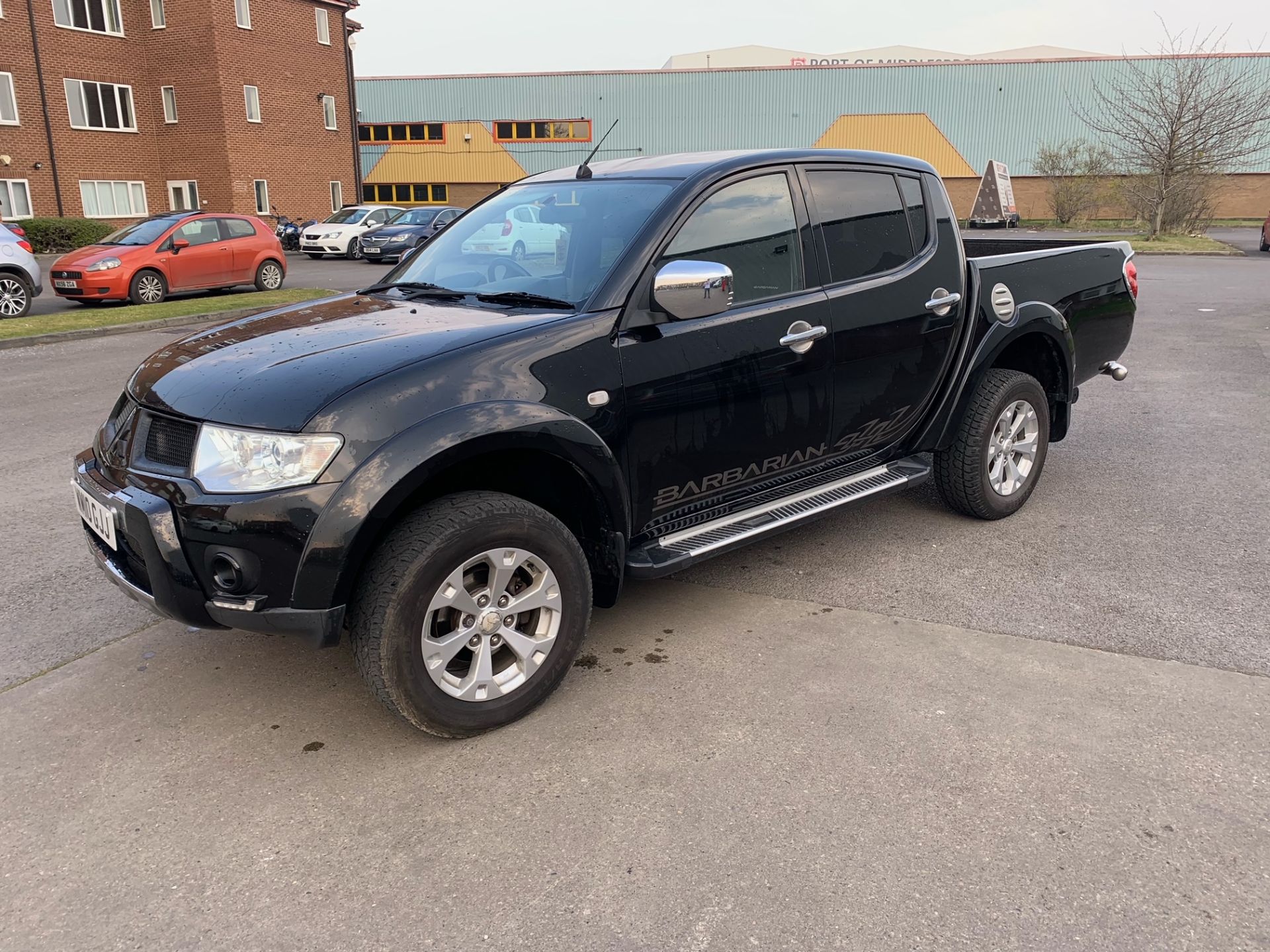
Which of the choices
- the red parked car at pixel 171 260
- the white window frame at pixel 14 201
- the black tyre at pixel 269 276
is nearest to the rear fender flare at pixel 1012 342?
the red parked car at pixel 171 260

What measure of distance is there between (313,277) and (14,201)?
14608 millimetres

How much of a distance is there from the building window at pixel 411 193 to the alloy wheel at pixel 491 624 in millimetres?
49824

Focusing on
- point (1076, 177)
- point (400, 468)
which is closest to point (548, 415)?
point (400, 468)

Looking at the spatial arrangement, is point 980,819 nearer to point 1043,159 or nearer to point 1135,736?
point 1135,736

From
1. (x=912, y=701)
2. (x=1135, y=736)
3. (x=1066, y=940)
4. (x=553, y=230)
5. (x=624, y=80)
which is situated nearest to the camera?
(x=1066, y=940)

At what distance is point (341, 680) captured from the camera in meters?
3.55

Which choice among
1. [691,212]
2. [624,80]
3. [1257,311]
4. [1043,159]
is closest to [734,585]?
[691,212]

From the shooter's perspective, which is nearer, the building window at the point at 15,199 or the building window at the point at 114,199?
the building window at the point at 15,199

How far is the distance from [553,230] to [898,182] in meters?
1.82

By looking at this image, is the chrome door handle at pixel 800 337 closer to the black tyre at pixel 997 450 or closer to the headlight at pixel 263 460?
the black tyre at pixel 997 450

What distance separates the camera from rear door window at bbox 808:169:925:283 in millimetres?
4184

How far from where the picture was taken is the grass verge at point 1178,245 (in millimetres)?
28281

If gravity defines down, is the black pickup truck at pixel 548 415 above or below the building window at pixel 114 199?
below

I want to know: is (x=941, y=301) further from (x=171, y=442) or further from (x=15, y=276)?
(x=15, y=276)
